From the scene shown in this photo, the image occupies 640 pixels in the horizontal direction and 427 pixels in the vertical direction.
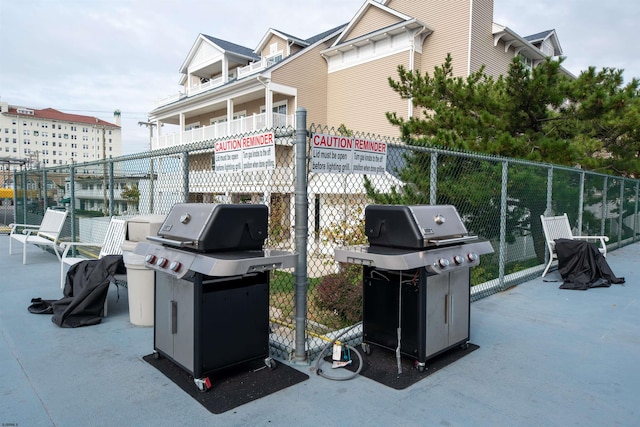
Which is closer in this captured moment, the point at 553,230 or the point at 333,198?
the point at 333,198

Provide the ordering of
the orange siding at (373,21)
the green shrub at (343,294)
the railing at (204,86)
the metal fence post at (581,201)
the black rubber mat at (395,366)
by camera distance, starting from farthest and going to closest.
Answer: the railing at (204,86) → the orange siding at (373,21) → the metal fence post at (581,201) → the green shrub at (343,294) → the black rubber mat at (395,366)

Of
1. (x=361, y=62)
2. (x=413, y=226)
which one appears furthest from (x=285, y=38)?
(x=413, y=226)

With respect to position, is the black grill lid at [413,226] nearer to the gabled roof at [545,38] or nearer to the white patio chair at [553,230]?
the white patio chair at [553,230]

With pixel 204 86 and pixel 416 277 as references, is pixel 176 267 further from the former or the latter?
pixel 204 86

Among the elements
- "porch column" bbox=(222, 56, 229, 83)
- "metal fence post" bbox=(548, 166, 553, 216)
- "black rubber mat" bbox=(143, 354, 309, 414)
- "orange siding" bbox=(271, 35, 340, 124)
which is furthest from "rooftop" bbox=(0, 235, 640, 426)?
"porch column" bbox=(222, 56, 229, 83)

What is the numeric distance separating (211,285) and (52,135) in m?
114

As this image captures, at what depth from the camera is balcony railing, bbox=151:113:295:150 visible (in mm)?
18273

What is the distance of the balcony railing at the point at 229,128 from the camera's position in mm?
18273

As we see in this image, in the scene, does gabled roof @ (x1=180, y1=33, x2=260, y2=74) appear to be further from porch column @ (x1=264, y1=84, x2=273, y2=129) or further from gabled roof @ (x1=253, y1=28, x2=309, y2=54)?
porch column @ (x1=264, y1=84, x2=273, y2=129)

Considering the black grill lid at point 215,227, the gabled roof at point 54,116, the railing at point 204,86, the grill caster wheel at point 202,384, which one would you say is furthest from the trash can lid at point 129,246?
the gabled roof at point 54,116

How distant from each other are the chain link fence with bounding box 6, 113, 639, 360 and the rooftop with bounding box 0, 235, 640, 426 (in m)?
0.84

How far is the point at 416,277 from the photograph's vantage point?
3271mm

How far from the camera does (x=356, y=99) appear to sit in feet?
60.4

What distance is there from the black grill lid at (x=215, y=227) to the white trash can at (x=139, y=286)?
1178 millimetres
